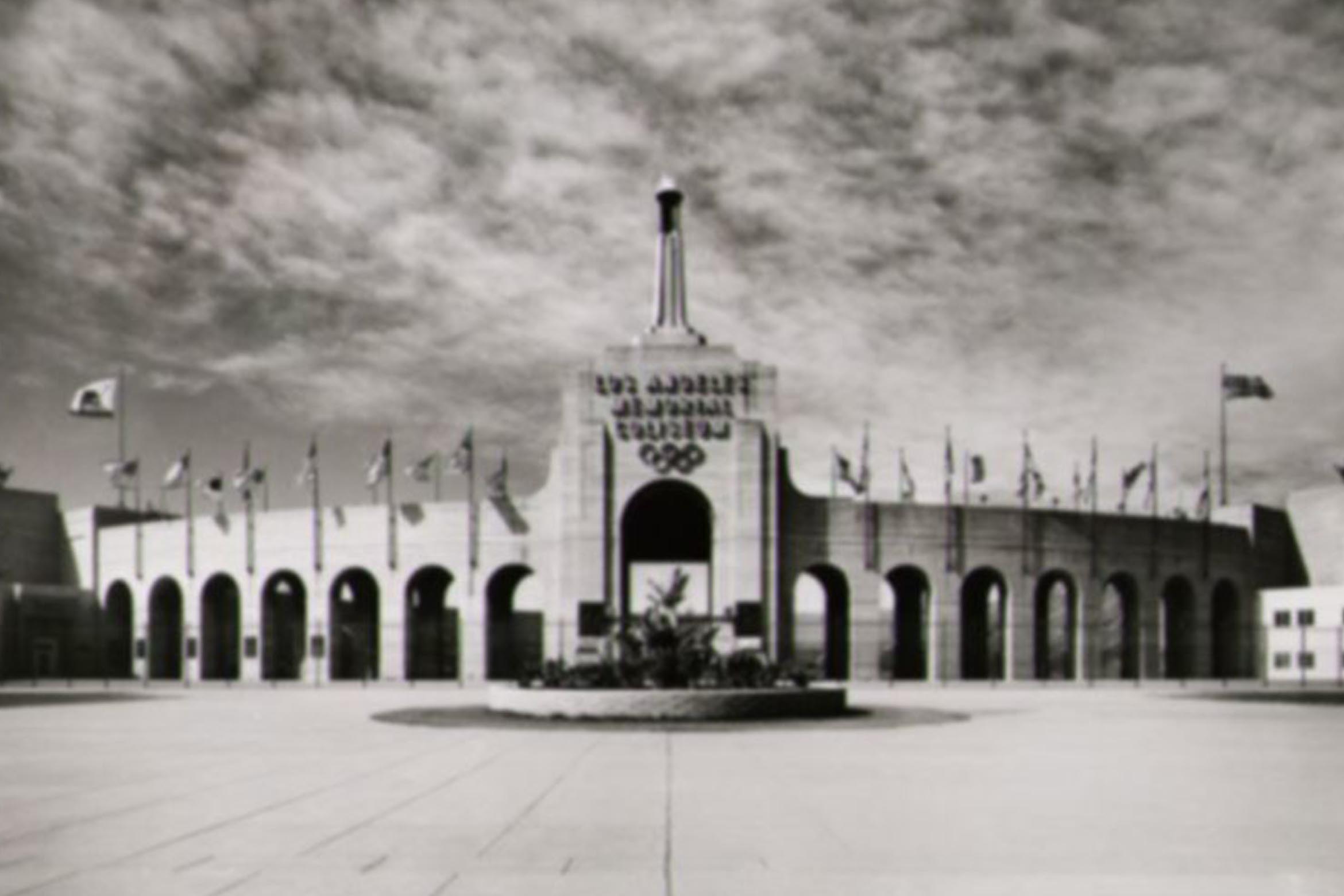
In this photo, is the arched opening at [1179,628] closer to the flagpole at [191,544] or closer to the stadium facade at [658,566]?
the stadium facade at [658,566]

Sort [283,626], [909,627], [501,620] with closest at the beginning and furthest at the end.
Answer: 1. [501,620]
2. [909,627]
3. [283,626]

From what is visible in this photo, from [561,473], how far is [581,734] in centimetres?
3980

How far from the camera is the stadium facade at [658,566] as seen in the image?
70.8 m

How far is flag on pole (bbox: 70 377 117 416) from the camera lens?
73.0 m

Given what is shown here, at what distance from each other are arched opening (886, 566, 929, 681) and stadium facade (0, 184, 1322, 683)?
15cm

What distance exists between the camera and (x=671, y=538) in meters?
79.2

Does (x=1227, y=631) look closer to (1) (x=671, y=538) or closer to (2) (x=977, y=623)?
(2) (x=977, y=623)

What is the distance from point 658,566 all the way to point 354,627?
2272 cm

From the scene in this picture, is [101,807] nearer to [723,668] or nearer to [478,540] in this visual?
[723,668]

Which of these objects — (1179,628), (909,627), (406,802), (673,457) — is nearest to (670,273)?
(673,457)

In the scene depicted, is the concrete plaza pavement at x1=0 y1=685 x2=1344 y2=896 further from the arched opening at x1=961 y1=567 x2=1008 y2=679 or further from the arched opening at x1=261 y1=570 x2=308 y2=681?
the arched opening at x1=261 y1=570 x2=308 y2=681

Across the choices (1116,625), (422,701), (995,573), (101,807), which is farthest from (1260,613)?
(101,807)

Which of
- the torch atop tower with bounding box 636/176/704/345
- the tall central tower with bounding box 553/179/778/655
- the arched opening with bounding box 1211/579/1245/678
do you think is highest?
the torch atop tower with bounding box 636/176/704/345

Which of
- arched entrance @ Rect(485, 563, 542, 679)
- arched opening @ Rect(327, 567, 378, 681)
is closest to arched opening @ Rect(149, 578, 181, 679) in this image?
arched opening @ Rect(327, 567, 378, 681)
